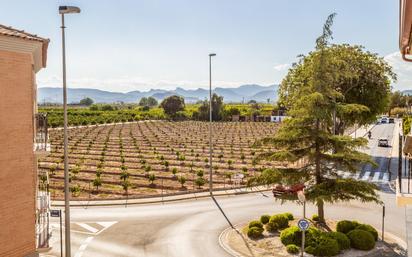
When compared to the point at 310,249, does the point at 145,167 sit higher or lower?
higher

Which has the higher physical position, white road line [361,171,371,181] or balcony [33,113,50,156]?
balcony [33,113,50,156]

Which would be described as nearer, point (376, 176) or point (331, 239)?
point (331, 239)

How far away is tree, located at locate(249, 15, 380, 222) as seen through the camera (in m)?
19.9

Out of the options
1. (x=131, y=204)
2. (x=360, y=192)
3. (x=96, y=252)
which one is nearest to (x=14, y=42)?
(x=96, y=252)

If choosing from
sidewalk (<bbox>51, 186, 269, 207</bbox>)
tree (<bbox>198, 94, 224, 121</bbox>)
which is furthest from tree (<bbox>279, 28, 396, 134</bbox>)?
tree (<bbox>198, 94, 224, 121</bbox>)

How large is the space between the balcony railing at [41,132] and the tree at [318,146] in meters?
10.5

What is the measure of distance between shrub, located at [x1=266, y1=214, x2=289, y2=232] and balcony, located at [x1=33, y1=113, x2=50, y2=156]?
12.6 m

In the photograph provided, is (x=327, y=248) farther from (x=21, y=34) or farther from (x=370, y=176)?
(x=370, y=176)

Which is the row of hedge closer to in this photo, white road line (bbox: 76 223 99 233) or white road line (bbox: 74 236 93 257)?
white road line (bbox: 74 236 93 257)

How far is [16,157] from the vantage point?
37.6 ft

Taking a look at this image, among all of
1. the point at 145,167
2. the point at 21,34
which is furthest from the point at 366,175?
the point at 21,34

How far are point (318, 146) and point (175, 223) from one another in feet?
29.7

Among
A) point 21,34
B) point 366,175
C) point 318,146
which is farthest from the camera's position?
point 366,175

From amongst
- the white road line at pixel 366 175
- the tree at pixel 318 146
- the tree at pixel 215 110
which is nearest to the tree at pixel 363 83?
the white road line at pixel 366 175
